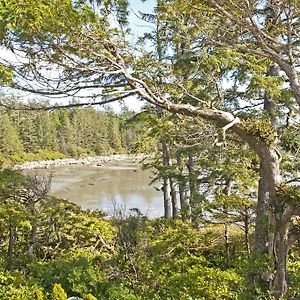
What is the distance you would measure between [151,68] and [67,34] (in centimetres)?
149

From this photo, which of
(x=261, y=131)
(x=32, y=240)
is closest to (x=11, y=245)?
(x=32, y=240)

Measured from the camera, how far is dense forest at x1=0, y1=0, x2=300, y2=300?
4.37 meters

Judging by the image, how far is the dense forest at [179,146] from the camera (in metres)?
4.37

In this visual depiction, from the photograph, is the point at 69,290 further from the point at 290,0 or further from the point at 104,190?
the point at 104,190

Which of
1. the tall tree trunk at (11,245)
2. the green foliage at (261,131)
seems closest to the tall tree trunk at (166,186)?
the tall tree trunk at (11,245)

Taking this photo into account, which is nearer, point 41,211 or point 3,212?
point 3,212

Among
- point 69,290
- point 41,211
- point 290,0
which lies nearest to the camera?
point 290,0

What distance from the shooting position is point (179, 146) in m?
6.11

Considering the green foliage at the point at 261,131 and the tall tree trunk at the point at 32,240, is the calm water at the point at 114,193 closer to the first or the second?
the tall tree trunk at the point at 32,240

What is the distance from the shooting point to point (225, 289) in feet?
20.4

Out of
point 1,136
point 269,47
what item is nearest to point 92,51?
point 269,47

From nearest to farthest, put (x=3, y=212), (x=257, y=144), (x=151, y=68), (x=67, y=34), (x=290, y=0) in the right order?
(x=290, y=0) < (x=67, y=34) < (x=257, y=144) < (x=151, y=68) < (x=3, y=212)

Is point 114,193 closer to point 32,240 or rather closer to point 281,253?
point 32,240

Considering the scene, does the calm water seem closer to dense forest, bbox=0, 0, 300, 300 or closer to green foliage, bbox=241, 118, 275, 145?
dense forest, bbox=0, 0, 300, 300
